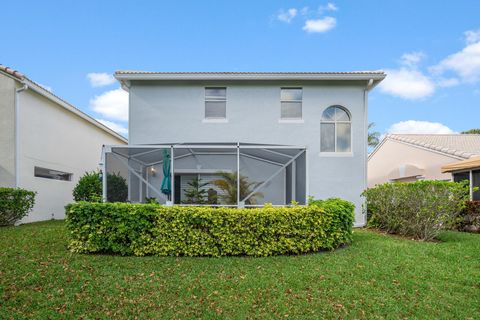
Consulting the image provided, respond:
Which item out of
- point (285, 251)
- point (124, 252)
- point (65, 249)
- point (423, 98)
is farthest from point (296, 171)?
point (423, 98)

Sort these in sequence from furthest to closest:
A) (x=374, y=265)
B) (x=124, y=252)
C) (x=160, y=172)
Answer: (x=160, y=172)
(x=124, y=252)
(x=374, y=265)

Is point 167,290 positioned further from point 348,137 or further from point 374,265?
point 348,137

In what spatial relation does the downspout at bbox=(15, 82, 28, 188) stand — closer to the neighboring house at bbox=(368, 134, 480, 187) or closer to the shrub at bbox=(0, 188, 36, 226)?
the shrub at bbox=(0, 188, 36, 226)

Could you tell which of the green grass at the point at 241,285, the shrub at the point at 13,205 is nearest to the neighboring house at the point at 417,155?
the green grass at the point at 241,285

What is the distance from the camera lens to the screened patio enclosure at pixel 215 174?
11047 mm

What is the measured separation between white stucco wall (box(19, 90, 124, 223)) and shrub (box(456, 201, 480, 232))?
17.6 meters

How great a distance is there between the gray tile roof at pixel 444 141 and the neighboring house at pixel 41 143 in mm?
19253

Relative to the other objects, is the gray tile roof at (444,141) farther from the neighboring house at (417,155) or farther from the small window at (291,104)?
the small window at (291,104)

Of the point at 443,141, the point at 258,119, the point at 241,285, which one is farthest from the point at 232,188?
the point at 443,141

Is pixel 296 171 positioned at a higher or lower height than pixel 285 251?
higher

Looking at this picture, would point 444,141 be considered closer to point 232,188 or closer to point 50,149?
point 232,188

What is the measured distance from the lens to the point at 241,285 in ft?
18.5

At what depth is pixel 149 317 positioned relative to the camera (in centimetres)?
460

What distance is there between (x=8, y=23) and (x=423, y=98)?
21.4m
